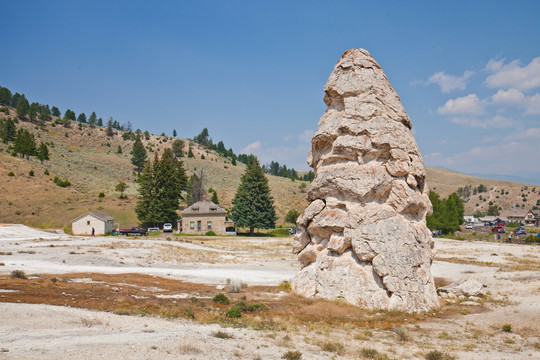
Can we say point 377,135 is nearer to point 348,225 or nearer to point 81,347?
point 348,225

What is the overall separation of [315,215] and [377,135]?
5.49 m

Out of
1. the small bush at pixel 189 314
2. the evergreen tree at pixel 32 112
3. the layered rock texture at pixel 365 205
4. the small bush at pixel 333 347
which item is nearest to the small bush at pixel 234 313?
the small bush at pixel 189 314

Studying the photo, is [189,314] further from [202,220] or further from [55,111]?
[55,111]

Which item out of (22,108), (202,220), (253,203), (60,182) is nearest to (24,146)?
(60,182)

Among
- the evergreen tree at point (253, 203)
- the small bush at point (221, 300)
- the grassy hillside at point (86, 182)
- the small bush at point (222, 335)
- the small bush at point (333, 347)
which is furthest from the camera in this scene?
the grassy hillside at point (86, 182)

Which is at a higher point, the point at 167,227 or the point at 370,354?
the point at 167,227

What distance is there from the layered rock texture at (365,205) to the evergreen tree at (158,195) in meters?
54.3

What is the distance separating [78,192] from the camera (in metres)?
83.2

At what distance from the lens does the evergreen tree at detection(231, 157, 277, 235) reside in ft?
235

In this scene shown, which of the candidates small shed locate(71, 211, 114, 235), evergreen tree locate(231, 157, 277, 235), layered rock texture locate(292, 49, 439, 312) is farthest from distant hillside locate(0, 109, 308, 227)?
layered rock texture locate(292, 49, 439, 312)

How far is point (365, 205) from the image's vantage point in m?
19.7

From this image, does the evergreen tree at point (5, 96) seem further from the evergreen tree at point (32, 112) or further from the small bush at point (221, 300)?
the small bush at point (221, 300)

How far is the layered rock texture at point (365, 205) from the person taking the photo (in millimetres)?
18031

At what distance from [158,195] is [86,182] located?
35482 millimetres
